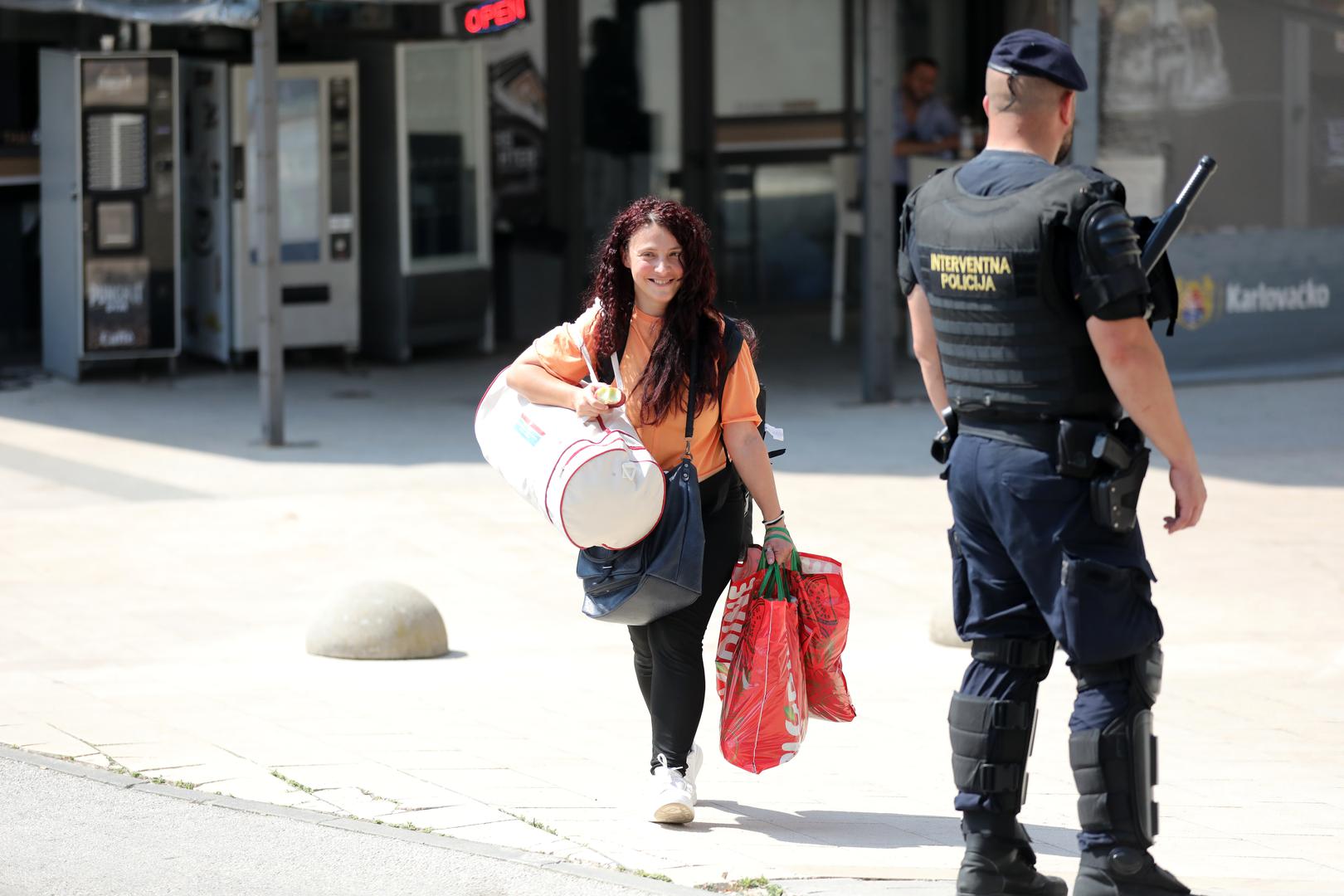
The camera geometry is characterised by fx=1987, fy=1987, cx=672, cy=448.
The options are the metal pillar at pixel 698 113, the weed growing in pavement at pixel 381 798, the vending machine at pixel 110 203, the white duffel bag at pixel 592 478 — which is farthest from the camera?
the metal pillar at pixel 698 113

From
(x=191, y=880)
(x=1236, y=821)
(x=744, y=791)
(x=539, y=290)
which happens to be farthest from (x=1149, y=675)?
(x=539, y=290)

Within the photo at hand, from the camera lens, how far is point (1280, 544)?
901cm

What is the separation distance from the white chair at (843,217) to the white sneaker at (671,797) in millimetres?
10400

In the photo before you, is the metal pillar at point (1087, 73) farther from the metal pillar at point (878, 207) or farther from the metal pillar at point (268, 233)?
the metal pillar at point (268, 233)

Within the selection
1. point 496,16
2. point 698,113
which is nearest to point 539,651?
point 496,16

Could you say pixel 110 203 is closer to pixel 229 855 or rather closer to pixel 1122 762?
pixel 229 855

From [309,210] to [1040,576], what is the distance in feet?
33.6

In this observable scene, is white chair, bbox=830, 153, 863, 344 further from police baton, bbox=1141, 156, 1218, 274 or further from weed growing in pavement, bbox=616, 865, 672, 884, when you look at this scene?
police baton, bbox=1141, 156, 1218, 274

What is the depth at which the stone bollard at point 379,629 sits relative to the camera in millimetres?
7242

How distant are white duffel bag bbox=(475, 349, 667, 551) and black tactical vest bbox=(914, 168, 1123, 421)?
3.05ft

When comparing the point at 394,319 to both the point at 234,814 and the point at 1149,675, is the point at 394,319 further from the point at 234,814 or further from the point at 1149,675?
the point at 1149,675

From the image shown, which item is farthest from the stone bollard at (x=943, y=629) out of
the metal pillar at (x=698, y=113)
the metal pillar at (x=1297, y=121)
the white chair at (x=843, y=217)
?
the metal pillar at (x=698, y=113)

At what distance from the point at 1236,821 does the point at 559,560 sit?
405 centimetres

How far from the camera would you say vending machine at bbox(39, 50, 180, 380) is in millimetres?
12820
